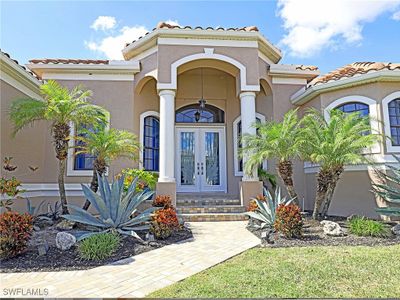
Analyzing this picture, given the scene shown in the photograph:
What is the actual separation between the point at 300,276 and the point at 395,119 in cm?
843

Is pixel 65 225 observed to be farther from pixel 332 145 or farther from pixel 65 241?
pixel 332 145

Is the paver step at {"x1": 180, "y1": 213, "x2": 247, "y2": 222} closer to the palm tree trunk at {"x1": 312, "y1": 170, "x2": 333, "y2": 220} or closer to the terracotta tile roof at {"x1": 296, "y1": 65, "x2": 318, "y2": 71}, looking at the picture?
the palm tree trunk at {"x1": 312, "y1": 170, "x2": 333, "y2": 220}

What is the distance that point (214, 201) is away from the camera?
417 inches

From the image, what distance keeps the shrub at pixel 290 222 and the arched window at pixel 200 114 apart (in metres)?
7.43

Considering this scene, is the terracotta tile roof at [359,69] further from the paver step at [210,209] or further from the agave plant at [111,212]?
the agave plant at [111,212]

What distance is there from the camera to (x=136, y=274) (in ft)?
15.0

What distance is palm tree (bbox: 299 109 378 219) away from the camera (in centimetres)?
823

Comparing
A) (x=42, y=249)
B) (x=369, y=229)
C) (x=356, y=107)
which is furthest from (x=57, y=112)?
(x=356, y=107)

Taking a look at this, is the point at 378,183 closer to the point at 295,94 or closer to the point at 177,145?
the point at 295,94

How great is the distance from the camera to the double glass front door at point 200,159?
43.2ft

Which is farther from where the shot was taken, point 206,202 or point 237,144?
point 237,144

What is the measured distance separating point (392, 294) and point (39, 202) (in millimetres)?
10895

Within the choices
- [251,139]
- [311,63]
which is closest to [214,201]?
[251,139]

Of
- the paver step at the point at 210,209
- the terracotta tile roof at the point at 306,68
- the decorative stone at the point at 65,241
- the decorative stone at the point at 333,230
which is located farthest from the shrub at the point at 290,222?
the terracotta tile roof at the point at 306,68
